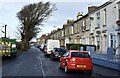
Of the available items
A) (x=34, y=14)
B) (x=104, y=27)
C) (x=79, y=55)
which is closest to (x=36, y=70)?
(x=79, y=55)

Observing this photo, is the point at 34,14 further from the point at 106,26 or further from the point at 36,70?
the point at 36,70

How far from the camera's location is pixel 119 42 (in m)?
28.6

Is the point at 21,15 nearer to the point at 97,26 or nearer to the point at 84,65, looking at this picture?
the point at 97,26

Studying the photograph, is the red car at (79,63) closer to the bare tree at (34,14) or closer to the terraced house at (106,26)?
the terraced house at (106,26)

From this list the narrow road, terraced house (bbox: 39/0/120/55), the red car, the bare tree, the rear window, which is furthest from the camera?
the bare tree

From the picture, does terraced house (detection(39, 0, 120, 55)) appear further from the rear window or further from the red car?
the red car

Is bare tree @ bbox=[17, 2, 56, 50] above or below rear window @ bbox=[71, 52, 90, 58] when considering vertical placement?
above

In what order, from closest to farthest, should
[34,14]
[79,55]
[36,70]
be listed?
[79,55], [36,70], [34,14]

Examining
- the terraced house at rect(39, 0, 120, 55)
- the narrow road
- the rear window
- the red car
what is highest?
the terraced house at rect(39, 0, 120, 55)

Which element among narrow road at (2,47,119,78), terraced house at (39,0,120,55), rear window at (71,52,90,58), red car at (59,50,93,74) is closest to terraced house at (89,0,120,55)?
terraced house at (39,0,120,55)

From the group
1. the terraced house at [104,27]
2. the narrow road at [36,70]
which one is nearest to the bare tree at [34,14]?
the terraced house at [104,27]

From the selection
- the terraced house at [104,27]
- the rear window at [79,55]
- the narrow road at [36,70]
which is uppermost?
the terraced house at [104,27]

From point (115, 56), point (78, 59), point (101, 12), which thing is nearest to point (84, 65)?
point (78, 59)

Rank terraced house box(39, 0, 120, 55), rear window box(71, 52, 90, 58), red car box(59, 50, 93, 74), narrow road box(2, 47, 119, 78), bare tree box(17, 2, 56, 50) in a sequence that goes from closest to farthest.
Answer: narrow road box(2, 47, 119, 78) < red car box(59, 50, 93, 74) < rear window box(71, 52, 90, 58) < terraced house box(39, 0, 120, 55) < bare tree box(17, 2, 56, 50)
